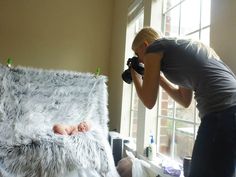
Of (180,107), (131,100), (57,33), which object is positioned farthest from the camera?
(57,33)

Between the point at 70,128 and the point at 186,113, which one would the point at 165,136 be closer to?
the point at 186,113

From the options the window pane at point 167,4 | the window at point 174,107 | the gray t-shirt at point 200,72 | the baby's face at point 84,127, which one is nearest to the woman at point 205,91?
the gray t-shirt at point 200,72

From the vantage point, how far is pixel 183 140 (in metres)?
1.74

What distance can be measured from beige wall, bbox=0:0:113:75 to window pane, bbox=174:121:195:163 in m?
1.63

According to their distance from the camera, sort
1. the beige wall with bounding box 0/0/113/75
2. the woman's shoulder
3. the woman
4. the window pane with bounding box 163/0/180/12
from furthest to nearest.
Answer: the beige wall with bounding box 0/0/113/75, the window pane with bounding box 163/0/180/12, the woman's shoulder, the woman

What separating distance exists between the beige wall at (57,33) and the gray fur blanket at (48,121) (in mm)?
974

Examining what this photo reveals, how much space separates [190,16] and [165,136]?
94cm

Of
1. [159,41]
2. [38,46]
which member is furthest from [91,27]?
[159,41]

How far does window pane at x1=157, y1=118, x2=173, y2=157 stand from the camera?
194 centimetres

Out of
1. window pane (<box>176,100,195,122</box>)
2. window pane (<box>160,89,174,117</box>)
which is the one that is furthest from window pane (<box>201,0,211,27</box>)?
window pane (<box>160,89,174,117</box>)

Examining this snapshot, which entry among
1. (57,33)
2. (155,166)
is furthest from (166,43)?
(57,33)

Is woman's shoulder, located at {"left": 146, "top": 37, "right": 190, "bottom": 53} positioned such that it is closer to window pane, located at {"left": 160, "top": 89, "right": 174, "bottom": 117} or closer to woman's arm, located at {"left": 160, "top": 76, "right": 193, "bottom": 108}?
woman's arm, located at {"left": 160, "top": 76, "right": 193, "bottom": 108}

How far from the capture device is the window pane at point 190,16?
1.69 meters

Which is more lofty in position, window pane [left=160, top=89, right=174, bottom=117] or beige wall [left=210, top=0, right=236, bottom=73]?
beige wall [left=210, top=0, right=236, bottom=73]
